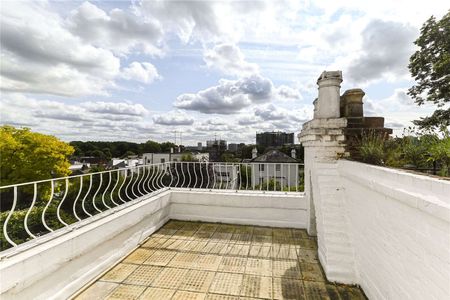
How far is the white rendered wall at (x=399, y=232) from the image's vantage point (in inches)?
59.1

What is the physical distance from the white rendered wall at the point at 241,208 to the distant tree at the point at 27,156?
1938 cm

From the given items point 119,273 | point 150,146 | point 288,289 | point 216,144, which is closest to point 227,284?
point 288,289

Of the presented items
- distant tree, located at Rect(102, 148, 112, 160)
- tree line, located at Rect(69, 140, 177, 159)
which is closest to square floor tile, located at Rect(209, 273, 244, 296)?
tree line, located at Rect(69, 140, 177, 159)

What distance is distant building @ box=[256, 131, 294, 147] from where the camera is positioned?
6397cm

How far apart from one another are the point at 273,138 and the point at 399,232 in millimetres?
64616

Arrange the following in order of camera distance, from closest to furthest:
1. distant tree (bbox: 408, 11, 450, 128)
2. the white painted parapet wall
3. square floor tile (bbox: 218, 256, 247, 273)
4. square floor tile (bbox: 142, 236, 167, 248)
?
1. the white painted parapet wall
2. square floor tile (bbox: 218, 256, 247, 273)
3. square floor tile (bbox: 142, 236, 167, 248)
4. distant tree (bbox: 408, 11, 450, 128)

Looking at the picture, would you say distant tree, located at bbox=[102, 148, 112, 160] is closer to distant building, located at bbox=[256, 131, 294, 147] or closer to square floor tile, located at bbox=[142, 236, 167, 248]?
distant building, located at bbox=[256, 131, 294, 147]

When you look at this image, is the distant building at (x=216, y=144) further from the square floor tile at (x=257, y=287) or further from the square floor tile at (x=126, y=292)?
the square floor tile at (x=126, y=292)

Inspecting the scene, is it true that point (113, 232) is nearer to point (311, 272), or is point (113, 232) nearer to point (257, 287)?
point (257, 287)

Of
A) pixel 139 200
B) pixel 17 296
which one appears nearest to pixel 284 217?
pixel 139 200

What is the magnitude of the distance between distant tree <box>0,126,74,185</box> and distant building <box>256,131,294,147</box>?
50.2 metres

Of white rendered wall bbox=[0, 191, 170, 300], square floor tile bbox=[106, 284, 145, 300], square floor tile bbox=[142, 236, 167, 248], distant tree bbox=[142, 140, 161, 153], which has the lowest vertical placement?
square floor tile bbox=[106, 284, 145, 300]

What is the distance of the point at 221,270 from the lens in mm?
3414

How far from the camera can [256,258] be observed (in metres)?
3.77
